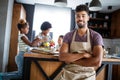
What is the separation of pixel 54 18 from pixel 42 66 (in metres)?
3.50

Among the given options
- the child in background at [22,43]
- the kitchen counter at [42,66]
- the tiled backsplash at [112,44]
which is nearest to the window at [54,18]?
the tiled backsplash at [112,44]

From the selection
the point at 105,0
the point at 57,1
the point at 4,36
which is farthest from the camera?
the point at 105,0

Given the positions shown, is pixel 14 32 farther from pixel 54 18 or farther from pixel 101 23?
pixel 101 23

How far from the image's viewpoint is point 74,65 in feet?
5.78

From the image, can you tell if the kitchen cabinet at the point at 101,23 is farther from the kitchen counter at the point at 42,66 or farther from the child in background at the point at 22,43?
the kitchen counter at the point at 42,66

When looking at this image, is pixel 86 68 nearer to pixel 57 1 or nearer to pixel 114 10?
pixel 57 1

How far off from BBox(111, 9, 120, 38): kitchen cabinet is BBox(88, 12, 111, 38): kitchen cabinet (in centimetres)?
22

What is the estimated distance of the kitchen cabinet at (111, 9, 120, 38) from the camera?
5.31 meters

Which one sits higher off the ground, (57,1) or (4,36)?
(57,1)

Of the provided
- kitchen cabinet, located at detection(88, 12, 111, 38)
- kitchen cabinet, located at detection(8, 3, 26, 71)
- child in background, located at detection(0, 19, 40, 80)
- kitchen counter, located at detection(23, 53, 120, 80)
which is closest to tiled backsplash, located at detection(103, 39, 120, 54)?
kitchen cabinet, located at detection(88, 12, 111, 38)

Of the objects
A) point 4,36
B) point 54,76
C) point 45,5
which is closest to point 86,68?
point 54,76

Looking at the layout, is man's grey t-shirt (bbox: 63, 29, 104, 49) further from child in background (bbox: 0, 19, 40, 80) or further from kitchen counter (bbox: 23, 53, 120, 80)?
child in background (bbox: 0, 19, 40, 80)

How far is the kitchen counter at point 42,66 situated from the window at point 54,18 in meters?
3.32

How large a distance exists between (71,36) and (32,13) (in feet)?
13.3
